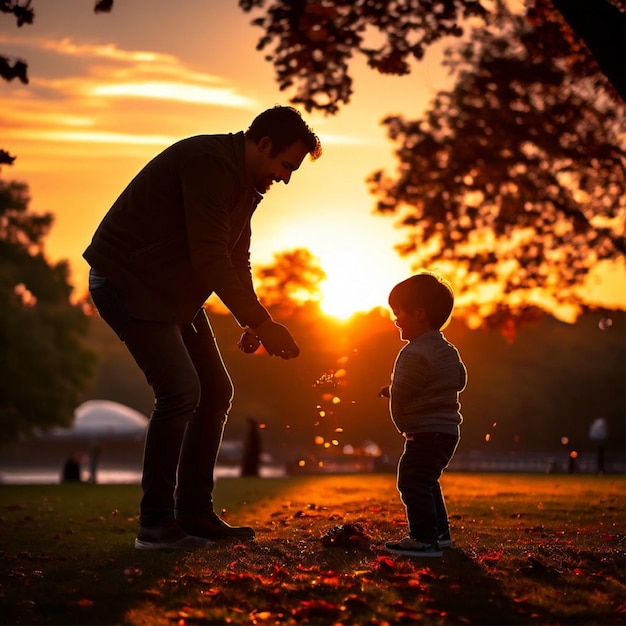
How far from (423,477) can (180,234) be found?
77.0 inches

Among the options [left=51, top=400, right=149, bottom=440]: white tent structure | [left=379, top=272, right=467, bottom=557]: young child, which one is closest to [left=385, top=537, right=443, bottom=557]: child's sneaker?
[left=379, top=272, right=467, bottom=557]: young child

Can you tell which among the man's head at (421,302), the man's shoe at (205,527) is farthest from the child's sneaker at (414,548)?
the man's head at (421,302)

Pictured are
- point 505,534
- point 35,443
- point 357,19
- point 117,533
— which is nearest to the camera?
point 505,534

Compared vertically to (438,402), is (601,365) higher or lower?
higher

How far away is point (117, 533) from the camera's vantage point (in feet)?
28.0

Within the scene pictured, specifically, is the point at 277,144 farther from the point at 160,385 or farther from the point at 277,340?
the point at 160,385

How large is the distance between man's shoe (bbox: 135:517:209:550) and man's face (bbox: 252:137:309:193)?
2045mm

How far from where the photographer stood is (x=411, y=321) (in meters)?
6.03

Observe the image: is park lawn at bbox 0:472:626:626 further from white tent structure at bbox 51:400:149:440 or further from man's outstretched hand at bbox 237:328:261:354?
white tent structure at bbox 51:400:149:440

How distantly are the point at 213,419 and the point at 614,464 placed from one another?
144 ft

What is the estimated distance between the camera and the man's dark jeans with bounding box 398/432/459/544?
575 cm

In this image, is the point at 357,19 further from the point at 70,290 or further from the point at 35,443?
the point at 35,443

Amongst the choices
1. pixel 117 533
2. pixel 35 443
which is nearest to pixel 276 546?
pixel 117 533

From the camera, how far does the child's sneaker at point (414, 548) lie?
5.62m
